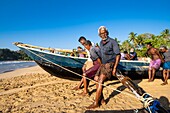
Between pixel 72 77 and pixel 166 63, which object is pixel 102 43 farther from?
pixel 166 63

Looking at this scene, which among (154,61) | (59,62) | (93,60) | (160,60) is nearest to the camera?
(93,60)

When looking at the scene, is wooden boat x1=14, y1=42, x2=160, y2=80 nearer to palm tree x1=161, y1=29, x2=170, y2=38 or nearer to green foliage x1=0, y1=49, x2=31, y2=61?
palm tree x1=161, y1=29, x2=170, y2=38

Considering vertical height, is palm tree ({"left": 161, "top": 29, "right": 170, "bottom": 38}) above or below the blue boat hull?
above

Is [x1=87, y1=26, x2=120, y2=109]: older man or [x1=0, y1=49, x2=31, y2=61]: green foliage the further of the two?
[x1=0, y1=49, x2=31, y2=61]: green foliage

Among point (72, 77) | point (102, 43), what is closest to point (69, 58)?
point (72, 77)

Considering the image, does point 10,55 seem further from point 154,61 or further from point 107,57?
point 107,57

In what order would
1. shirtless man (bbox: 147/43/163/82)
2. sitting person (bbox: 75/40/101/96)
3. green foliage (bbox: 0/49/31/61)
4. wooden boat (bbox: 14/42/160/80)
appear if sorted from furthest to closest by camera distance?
green foliage (bbox: 0/49/31/61) → shirtless man (bbox: 147/43/163/82) → wooden boat (bbox: 14/42/160/80) → sitting person (bbox: 75/40/101/96)

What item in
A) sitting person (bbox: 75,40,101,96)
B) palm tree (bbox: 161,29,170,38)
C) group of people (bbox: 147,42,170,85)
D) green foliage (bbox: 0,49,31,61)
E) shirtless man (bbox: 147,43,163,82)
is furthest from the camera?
green foliage (bbox: 0,49,31,61)

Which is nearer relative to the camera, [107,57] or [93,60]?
[107,57]

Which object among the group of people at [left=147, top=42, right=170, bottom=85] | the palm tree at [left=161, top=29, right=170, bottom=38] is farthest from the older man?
the palm tree at [left=161, top=29, right=170, bottom=38]

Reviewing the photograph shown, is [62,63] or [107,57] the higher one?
[107,57]

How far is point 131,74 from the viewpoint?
24.5ft

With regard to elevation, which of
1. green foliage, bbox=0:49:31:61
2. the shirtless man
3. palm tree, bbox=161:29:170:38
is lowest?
the shirtless man

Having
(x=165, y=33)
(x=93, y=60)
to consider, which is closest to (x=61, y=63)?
(x=93, y=60)
